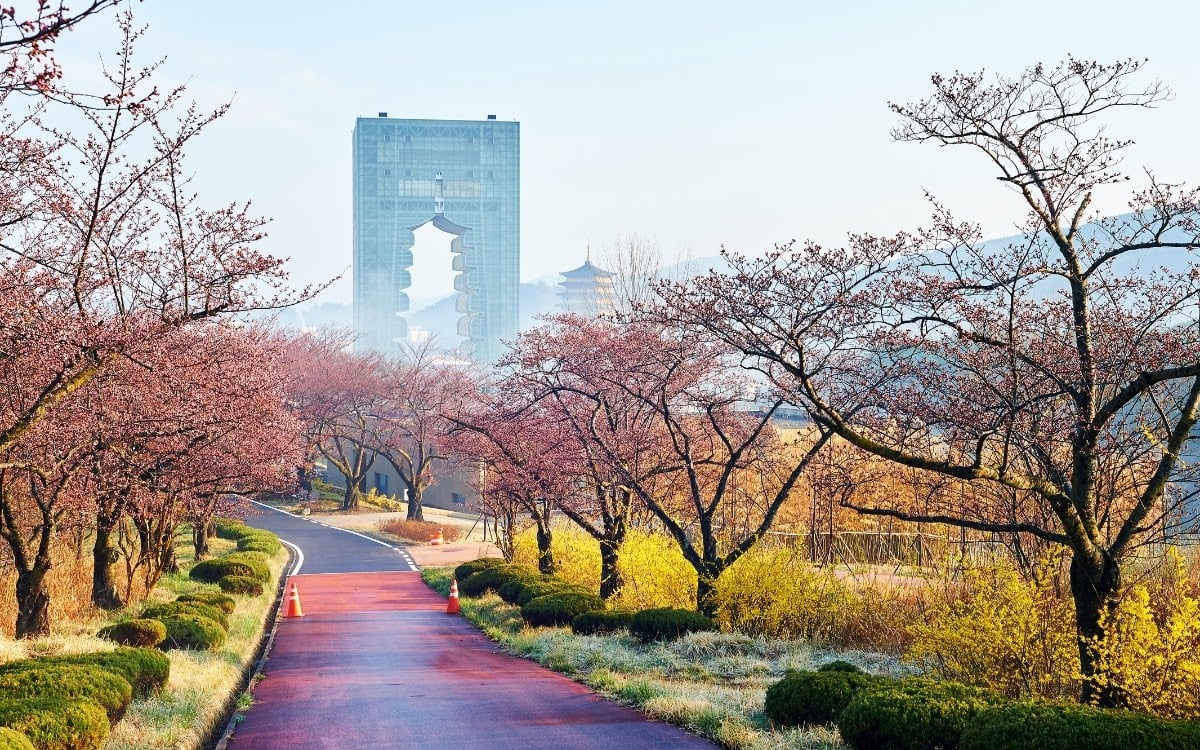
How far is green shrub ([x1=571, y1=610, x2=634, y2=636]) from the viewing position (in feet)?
56.7

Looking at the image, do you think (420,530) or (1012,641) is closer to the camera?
(1012,641)

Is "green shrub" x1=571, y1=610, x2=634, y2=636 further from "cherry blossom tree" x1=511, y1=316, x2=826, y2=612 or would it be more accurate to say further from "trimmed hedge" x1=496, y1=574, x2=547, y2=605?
"trimmed hedge" x1=496, y1=574, x2=547, y2=605

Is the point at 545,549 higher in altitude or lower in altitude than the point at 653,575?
lower

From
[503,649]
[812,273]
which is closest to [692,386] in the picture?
[503,649]

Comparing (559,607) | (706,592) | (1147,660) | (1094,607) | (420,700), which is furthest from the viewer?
(559,607)

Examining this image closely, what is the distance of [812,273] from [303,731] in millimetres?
6801

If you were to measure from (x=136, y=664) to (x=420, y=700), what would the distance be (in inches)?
123

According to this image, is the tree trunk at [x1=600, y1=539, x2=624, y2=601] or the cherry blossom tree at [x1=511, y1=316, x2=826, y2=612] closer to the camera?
the cherry blossom tree at [x1=511, y1=316, x2=826, y2=612]

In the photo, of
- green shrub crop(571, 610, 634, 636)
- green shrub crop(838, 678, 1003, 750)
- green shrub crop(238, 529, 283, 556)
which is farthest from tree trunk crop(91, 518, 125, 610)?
green shrub crop(838, 678, 1003, 750)

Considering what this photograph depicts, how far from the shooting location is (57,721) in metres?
8.36

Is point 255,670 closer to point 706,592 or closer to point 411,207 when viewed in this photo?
point 706,592

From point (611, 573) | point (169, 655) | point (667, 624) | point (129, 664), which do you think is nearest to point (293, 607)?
point (611, 573)

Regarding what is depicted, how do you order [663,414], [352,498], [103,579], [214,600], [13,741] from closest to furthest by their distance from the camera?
[13,741] < [663,414] < [214,600] < [103,579] < [352,498]

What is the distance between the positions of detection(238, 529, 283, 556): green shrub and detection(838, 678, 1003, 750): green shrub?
2819 cm
